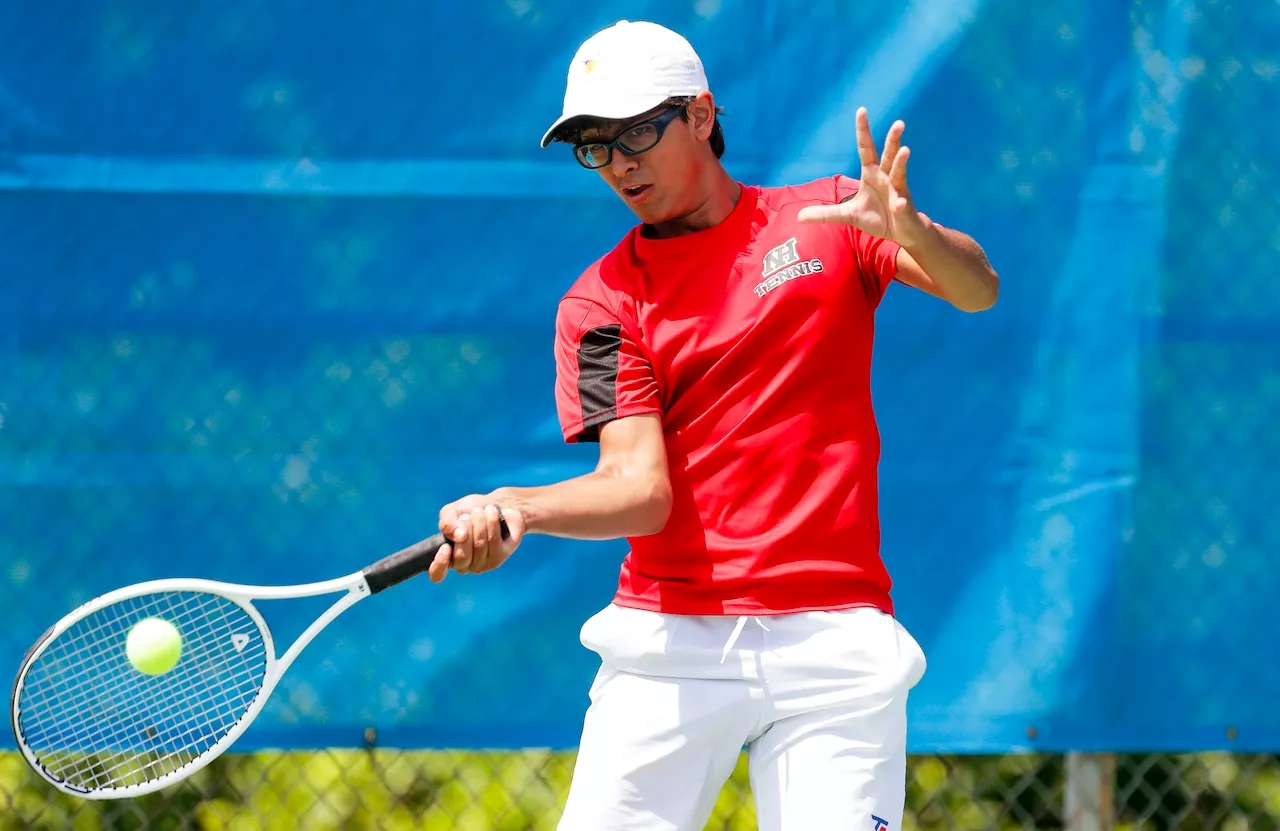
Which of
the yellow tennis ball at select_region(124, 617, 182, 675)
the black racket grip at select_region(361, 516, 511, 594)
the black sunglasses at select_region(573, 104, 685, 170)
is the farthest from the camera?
the yellow tennis ball at select_region(124, 617, 182, 675)

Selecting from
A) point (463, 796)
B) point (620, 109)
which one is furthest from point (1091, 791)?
point (620, 109)

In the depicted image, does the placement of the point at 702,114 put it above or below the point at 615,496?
above

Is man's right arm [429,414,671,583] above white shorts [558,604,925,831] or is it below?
above

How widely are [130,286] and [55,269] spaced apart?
0.17 meters

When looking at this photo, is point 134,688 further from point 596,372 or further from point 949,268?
point 949,268

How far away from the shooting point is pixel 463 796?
4035 mm

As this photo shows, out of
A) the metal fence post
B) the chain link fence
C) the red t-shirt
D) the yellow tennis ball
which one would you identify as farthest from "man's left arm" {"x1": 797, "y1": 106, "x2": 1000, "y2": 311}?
the chain link fence

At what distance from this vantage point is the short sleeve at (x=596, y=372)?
8.81ft

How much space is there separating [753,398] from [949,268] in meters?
0.39

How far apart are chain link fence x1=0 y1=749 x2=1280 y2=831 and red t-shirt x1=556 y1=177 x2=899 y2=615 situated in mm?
1456

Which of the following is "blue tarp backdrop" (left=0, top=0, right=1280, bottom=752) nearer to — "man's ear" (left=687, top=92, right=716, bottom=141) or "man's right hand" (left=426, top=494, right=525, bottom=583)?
"man's ear" (left=687, top=92, right=716, bottom=141)

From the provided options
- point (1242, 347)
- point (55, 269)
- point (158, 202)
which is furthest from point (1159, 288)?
point (55, 269)

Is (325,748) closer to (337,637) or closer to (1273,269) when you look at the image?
(337,637)

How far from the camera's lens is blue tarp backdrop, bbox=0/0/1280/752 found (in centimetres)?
347
